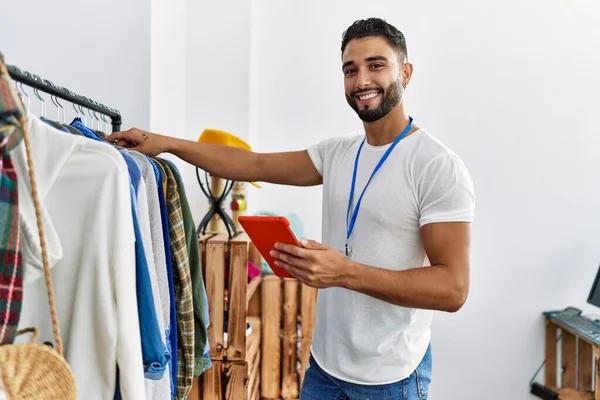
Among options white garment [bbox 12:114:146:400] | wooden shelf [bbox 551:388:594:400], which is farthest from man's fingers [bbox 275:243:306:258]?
wooden shelf [bbox 551:388:594:400]

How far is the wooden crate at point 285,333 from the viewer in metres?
2.10

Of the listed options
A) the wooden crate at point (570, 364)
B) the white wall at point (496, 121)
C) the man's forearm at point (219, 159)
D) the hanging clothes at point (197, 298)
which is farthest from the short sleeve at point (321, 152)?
the wooden crate at point (570, 364)

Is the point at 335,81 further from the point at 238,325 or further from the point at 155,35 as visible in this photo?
the point at 238,325

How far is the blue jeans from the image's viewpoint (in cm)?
116

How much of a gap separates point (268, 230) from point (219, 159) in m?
0.50

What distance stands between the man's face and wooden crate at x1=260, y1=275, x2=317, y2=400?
107 centimetres

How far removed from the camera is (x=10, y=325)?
1.83 feet

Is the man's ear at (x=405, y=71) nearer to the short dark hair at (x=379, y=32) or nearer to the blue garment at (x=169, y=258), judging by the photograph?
the short dark hair at (x=379, y=32)

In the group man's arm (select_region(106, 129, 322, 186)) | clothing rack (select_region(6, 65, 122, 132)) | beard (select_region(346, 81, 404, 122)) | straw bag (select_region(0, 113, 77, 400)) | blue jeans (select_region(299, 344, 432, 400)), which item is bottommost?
blue jeans (select_region(299, 344, 432, 400))

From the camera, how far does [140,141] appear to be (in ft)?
3.88

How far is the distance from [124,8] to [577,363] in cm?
254

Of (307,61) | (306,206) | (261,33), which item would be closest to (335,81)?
(307,61)

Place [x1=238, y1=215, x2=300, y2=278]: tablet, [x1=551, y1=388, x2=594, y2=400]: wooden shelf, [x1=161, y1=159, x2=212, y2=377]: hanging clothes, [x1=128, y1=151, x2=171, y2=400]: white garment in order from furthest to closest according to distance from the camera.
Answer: [x1=551, y1=388, x2=594, y2=400]: wooden shelf, [x1=161, y1=159, x2=212, y2=377]: hanging clothes, [x1=238, y1=215, x2=300, y2=278]: tablet, [x1=128, y1=151, x2=171, y2=400]: white garment

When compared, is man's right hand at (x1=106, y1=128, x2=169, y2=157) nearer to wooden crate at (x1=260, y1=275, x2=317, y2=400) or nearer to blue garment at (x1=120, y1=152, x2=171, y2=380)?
blue garment at (x1=120, y1=152, x2=171, y2=380)
